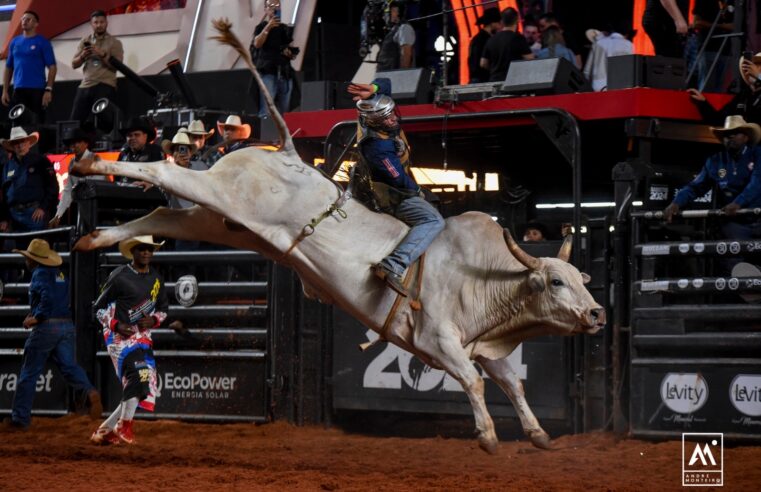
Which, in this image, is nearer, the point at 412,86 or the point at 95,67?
the point at 412,86

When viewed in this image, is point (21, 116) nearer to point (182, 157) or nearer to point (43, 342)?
point (182, 157)

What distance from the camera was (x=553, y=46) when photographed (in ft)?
43.2

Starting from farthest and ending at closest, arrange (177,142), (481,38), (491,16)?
(491,16) → (481,38) → (177,142)

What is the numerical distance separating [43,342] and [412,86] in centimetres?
458

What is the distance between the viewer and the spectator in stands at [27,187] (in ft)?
46.0

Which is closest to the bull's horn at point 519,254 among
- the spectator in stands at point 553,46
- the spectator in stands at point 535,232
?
the spectator in stands at point 535,232

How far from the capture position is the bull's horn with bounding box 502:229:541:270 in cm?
849

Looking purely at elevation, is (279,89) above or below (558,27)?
below

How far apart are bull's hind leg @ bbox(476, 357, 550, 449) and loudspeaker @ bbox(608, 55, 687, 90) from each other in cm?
357

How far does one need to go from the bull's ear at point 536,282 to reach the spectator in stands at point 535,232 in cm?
290

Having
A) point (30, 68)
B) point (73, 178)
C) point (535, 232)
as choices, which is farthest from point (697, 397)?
point (30, 68)

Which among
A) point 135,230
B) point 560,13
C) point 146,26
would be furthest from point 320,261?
point 146,26

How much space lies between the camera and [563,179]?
1429 cm

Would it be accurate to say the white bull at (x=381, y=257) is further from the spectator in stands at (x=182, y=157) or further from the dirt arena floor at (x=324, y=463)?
the spectator in stands at (x=182, y=157)
